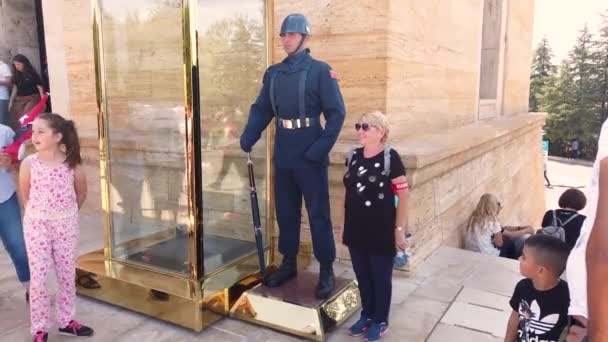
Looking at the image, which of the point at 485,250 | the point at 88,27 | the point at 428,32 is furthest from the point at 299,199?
the point at 88,27

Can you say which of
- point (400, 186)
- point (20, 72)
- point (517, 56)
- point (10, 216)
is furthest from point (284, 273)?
point (517, 56)

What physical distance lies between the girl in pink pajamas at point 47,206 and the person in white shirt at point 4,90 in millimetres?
4634

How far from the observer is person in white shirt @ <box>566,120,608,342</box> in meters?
1.17

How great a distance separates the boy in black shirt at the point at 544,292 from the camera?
194 centimetres

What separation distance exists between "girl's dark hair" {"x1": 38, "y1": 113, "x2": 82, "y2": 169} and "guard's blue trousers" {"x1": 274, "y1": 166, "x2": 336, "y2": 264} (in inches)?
48.6

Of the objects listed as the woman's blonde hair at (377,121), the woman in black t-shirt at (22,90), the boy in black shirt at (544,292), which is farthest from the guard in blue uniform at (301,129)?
the woman in black t-shirt at (22,90)

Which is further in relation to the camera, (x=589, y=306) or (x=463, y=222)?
(x=463, y=222)

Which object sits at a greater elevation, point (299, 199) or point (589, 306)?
point (589, 306)

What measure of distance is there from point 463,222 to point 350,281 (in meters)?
2.95

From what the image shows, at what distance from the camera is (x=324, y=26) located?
14.3 feet

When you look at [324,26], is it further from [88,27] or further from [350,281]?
[88,27]

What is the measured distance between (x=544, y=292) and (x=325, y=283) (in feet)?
5.21

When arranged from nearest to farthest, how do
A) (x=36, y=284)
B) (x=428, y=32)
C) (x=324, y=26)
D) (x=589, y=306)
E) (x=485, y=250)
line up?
1. (x=589, y=306)
2. (x=36, y=284)
3. (x=324, y=26)
4. (x=428, y=32)
5. (x=485, y=250)

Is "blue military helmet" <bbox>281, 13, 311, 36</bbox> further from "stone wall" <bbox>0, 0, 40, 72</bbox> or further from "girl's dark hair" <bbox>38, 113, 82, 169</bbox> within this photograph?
"stone wall" <bbox>0, 0, 40, 72</bbox>
